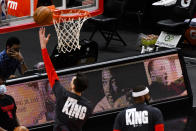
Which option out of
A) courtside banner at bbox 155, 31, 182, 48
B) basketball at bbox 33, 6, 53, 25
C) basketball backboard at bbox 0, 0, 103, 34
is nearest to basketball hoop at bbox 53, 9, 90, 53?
basketball backboard at bbox 0, 0, 103, 34

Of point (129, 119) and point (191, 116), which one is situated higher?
point (129, 119)

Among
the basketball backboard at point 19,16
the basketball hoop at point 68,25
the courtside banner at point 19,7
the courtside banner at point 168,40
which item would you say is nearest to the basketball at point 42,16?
the basketball hoop at point 68,25

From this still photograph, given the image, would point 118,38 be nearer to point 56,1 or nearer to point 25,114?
point 56,1

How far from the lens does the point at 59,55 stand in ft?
36.4

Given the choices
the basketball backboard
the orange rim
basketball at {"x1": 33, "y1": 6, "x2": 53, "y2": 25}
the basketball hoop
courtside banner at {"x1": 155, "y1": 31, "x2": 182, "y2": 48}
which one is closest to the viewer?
basketball at {"x1": 33, "y1": 6, "x2": 53, "y2": 25}

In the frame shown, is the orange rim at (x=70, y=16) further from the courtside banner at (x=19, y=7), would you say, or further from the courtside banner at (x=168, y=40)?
the courtside banner at (x=168, y=40)

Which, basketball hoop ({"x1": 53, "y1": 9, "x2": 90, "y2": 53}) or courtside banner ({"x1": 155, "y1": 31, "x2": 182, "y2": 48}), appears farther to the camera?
courtside banner ({"x1": 155, "y1": 31, "x2": 182, "y2": 48})

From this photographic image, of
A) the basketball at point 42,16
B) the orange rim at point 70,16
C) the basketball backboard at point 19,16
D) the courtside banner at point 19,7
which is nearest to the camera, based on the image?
the basketball at point 42,16

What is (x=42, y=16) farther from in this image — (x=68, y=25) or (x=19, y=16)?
(x=19, y=16)

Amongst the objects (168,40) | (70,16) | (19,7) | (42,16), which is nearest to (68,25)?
(70,16)

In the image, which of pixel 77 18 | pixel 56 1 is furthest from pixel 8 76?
Result: pixel 56 1

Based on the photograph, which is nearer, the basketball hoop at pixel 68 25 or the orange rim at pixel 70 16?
the basketball hoop at pixel 68 25

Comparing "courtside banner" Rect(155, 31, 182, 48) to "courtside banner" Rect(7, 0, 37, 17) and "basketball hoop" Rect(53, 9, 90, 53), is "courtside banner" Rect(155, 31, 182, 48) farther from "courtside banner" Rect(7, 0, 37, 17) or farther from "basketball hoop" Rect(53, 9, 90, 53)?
"courtside banner" Rect(7, 0, 37, 17)

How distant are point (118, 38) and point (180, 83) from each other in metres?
6.12
